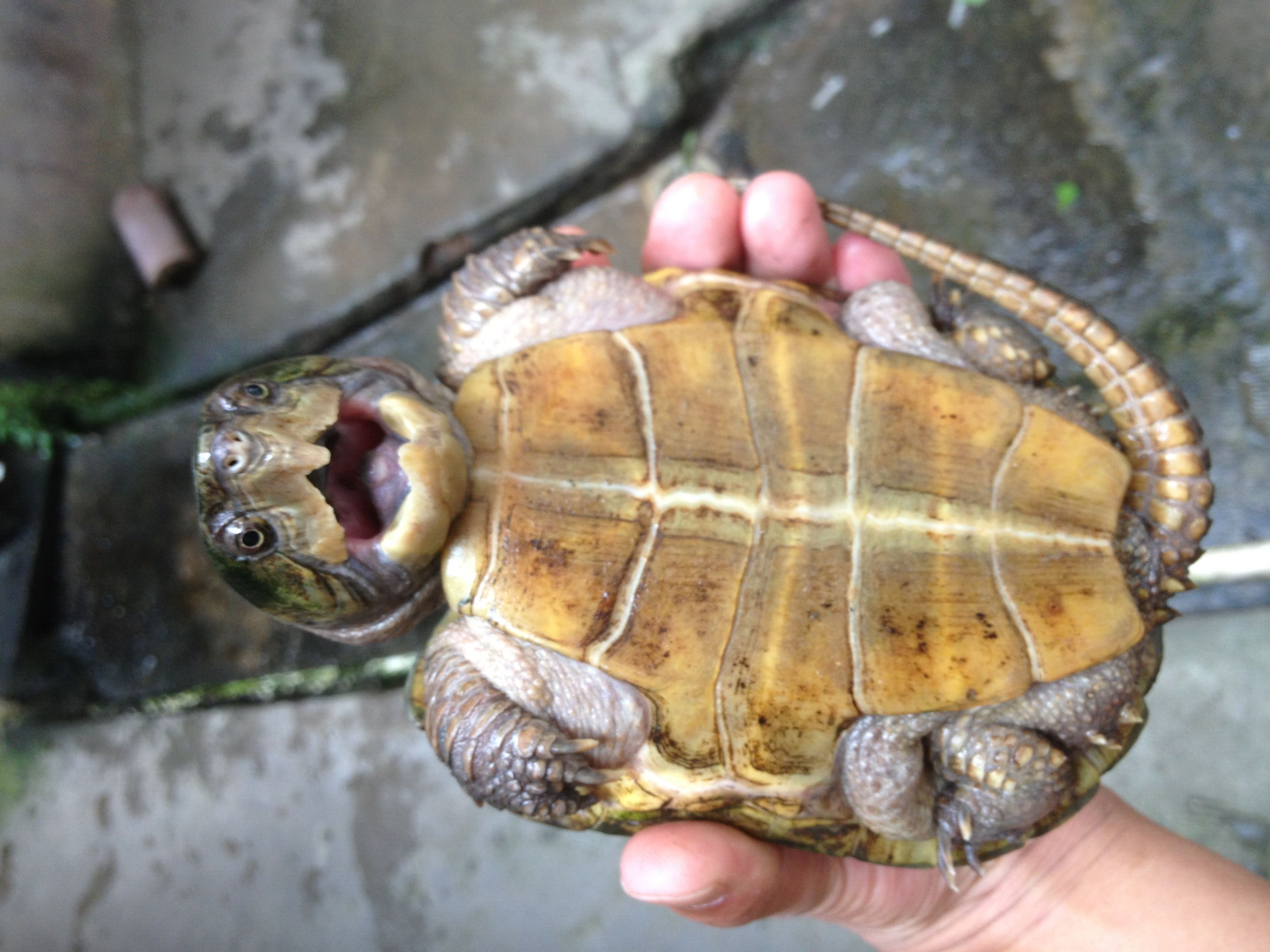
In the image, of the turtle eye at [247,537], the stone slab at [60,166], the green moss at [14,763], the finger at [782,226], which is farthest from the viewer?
the green moss at [14,763]

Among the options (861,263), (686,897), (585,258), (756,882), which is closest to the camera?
(686,897)

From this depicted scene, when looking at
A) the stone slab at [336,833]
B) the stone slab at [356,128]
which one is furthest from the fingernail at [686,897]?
the stone slab at [356,128]

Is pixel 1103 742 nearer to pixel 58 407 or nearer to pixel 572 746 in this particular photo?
pixel 572 746

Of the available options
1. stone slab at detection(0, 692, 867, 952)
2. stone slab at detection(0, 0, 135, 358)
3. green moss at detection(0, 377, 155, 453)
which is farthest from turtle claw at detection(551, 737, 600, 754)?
stone slab at detection(0, 0, 135, 358)

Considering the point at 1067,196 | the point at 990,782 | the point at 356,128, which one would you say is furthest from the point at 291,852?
the point at 1067,196

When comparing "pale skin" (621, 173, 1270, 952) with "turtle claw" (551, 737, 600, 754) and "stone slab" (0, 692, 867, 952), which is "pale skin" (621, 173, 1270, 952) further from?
"stone slab" (0, 692, 867, 952)

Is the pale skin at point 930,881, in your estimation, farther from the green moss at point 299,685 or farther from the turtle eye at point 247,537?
the green moss at point 299,685
